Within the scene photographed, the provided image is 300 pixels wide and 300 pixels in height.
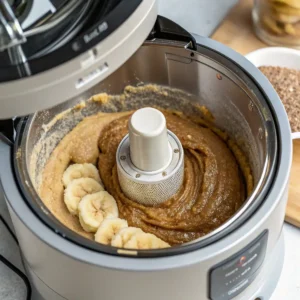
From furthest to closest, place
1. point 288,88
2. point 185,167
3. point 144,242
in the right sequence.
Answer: point 288,88 → point 185,167 → point 144,242

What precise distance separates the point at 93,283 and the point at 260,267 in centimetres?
22

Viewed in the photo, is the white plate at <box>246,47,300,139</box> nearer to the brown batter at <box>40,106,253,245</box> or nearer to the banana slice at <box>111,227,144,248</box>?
the brown batter at <box>40,106,253,245</box>

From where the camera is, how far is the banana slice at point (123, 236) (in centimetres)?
74

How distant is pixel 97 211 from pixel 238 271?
0.73 feet

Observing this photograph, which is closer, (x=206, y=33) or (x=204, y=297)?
(x=204, y=297)

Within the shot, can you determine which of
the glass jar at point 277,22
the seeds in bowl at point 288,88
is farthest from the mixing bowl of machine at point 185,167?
the glass jar at point 277,22

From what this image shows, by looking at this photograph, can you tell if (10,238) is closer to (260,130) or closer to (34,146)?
(34,146)

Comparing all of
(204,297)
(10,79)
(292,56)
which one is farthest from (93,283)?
(292,56)

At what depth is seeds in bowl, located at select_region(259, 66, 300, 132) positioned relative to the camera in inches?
37.7

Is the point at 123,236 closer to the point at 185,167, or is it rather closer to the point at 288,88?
the point at 185,167

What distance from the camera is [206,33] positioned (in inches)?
44.8

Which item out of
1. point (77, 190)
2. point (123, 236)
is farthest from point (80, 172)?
point (123, 236)

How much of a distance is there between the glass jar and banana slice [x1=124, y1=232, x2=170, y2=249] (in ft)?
1.72

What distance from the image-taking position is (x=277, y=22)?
3.57 ft
